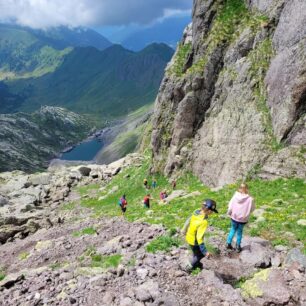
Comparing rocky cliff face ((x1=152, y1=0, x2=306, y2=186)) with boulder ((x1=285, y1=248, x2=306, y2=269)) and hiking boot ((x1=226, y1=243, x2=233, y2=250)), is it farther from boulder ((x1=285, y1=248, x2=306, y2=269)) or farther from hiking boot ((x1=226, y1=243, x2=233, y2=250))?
boulder ((x1=285, y1=248, x2=306, y2=269))

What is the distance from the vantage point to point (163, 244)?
61.5 ft

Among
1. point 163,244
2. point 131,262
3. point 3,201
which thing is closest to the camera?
point 131,262

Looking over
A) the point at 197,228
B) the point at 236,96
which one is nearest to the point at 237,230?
the point at 197,228

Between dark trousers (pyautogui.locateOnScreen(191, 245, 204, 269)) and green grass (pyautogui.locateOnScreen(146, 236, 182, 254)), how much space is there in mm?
2496

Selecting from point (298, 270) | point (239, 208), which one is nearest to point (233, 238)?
point (239, 208)

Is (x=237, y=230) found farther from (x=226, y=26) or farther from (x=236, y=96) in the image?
(x=226, y=26)

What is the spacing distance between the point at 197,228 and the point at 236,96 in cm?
3190

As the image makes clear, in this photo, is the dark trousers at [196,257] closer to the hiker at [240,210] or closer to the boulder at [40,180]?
the hiker at [240,210]

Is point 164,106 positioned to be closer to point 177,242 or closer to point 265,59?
point 265,59

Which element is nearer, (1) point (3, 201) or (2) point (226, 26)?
(2) point (226, 26)

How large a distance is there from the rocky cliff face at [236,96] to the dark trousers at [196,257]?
787 inches

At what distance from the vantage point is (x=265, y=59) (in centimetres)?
4228

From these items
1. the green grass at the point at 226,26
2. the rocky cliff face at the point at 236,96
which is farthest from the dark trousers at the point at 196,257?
the green grass at the point at 226,26

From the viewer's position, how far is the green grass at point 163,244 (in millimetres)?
18453
